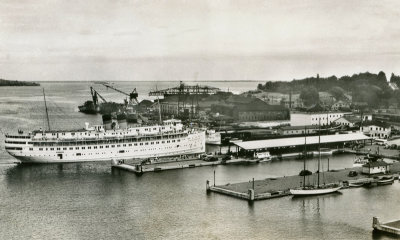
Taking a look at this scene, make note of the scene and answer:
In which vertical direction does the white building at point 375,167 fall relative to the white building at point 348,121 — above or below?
below

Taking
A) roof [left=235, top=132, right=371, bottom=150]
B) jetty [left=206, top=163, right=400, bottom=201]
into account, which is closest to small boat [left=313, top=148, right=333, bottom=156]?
roof [left=235, top=132, right=371, bottom=150]

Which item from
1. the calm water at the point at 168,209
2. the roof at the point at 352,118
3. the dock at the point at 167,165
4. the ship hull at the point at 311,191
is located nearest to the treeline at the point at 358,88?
the roof at the point at 352,118

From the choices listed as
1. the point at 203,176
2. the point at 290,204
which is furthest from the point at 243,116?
the point at 290,204

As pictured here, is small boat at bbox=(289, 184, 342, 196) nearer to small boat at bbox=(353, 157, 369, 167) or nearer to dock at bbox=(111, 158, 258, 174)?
small boat at bbox=(353, 157, 369, 167)

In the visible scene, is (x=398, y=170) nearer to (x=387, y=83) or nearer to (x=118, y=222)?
(x=118, y=222)

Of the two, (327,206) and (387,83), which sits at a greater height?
(387,83)

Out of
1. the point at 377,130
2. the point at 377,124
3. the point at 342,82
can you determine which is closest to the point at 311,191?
the point at 377,130

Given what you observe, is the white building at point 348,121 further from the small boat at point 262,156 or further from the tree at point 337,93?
the tree at point 337,93
